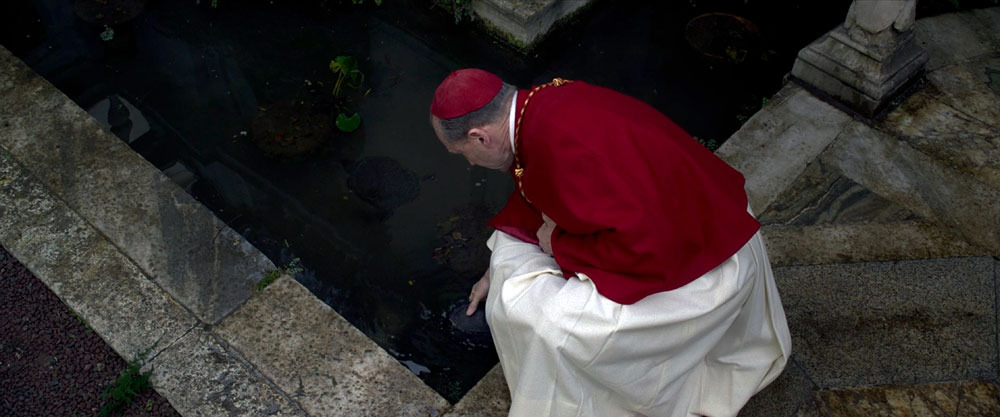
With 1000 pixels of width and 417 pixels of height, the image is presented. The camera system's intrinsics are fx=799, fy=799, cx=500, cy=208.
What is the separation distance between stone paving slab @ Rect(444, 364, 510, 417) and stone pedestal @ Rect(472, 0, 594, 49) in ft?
8.37

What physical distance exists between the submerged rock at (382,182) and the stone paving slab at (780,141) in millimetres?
1774

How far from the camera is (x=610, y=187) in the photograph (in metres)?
2.65

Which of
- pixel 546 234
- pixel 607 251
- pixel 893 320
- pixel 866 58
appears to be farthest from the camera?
pixel 866 58

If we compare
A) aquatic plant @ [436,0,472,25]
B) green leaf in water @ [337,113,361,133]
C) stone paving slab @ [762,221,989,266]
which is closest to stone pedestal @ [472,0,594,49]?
aquatic plant @ [436,0,472,25]

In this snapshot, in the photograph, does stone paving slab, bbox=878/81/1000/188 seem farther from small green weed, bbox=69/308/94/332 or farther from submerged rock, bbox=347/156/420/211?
small green weed, bbox=69/308/94/332

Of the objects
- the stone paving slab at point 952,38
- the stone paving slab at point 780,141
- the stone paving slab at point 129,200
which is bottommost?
the stone paving slab at point 129,200

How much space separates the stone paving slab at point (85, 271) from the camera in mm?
3730

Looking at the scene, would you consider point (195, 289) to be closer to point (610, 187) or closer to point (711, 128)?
point (610, 187)

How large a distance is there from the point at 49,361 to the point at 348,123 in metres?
2.07

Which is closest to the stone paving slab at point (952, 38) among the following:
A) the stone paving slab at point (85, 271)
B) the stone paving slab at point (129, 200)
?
the stone paving slab at point (129, 200)

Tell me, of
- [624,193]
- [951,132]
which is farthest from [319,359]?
[951,132]

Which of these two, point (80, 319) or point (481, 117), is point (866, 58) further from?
point (80, 319)

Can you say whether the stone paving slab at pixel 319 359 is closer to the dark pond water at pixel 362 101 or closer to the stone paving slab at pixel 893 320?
the dark pond water at pixel 362 101

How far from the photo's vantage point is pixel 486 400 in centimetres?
348
